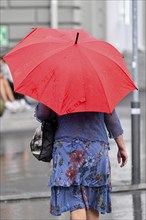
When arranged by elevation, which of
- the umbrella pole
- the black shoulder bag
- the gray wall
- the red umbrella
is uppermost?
the red umbrella

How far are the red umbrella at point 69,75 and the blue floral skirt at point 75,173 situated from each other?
379 millimetres

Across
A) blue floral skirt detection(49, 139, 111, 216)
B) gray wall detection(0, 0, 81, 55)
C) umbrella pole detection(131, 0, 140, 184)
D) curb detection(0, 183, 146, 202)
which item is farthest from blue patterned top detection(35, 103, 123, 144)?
gray wall detection(0, 0, 81, 55)

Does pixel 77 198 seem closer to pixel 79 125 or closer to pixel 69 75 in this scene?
pixel 79 125

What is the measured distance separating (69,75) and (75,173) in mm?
737

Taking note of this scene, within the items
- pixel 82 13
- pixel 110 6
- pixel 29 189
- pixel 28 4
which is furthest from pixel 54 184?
pixel 110 6

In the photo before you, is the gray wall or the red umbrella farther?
the gray wall

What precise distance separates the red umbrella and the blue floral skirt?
0.38 meters

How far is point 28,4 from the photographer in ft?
77.2

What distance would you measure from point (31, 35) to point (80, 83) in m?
0.70

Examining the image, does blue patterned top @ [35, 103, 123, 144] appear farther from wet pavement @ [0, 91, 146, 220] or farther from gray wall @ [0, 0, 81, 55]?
gray wall @ [0, 0, 81, 55]

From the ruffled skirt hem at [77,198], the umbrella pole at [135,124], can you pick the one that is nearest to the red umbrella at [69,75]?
the ruffled skirt hem at [77,198]

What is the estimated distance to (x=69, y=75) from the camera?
5859 mm

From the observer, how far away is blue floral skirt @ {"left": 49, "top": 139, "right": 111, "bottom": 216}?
6.04 meters

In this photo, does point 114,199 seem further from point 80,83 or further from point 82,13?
point 82,13
